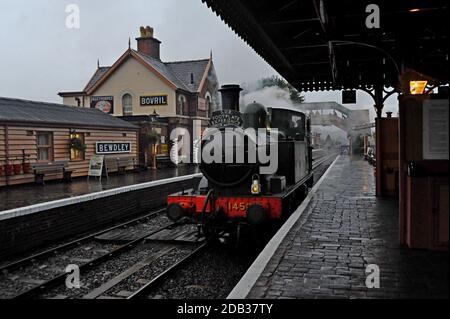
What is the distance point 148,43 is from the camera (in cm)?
2914

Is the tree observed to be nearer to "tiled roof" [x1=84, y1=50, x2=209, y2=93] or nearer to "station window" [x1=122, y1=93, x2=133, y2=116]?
"tiled roof" [x1=84, y1=50, x2=209, y2=93]

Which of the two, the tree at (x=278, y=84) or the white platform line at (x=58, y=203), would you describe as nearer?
the white platform line at (x=58, y=203)

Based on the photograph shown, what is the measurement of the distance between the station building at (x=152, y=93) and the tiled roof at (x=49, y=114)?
4647 millimetres

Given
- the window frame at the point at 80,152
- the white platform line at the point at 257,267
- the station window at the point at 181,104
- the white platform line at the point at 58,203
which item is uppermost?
the station window at the point at 181,104

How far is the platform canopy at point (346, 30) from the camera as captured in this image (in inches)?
198

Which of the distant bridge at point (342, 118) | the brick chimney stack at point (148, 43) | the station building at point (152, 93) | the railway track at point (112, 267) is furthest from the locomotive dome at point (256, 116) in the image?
the distant bridge at point (342, 118)

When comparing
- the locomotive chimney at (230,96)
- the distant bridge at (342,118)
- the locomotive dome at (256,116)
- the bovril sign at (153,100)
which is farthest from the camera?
the distant bridge at (342,118)

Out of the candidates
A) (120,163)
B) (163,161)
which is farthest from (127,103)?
(120,163)

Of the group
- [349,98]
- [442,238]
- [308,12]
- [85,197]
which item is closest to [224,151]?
[308,12]

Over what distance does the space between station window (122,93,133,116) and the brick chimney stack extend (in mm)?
4656

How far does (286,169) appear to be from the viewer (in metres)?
8.15

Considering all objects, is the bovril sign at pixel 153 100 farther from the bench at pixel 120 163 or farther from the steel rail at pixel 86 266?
the steel rail at pixel 86 266

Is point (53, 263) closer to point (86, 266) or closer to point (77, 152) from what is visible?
point (86, 266)
